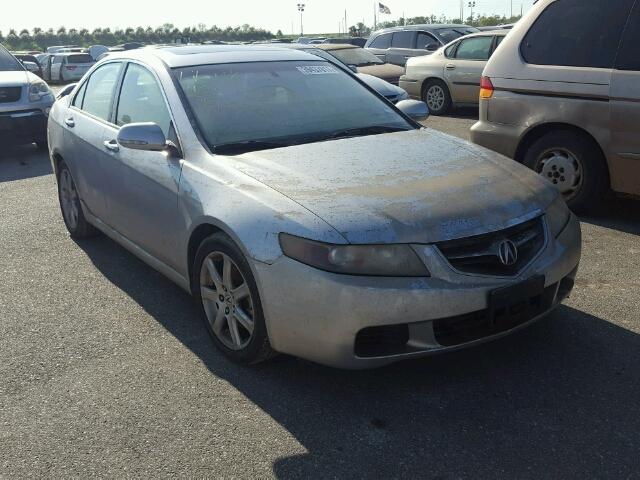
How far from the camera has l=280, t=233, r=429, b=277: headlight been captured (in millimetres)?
2988

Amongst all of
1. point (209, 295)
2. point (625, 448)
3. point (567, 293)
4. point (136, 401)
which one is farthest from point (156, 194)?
point (625, 448)

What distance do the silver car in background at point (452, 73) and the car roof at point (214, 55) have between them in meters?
8.09

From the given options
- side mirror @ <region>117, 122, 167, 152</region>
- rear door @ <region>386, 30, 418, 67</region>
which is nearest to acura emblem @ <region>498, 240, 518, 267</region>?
side mirror @ <region>117, 122, 167, 152</region>

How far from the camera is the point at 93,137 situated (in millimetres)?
4969

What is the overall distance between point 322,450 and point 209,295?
1.14 meters

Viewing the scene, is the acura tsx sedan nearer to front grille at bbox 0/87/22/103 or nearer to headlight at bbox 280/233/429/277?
headlight at bbox 280/233/429/277

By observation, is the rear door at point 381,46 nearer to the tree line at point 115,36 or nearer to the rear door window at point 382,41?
the rear door window at point 382,41

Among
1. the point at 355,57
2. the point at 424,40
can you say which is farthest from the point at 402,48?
the point at 355,57

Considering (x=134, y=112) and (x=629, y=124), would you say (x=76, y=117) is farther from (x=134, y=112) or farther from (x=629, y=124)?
(x=629, y=124)

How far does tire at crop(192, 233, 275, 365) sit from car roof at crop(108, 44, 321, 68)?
1.39 m

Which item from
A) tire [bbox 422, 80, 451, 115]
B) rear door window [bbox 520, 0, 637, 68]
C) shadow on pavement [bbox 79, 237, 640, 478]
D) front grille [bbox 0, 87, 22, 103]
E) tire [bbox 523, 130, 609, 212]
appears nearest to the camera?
shadow on pavement [bbox 79, 237, 640, 478]

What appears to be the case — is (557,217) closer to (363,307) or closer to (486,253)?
(486,253)

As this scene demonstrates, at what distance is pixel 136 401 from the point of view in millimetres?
3311

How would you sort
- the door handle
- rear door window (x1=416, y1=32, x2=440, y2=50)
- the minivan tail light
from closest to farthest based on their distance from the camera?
the door handle → the minivan tail light → rear door window (x1=416, y1=32, x2=440, y2=50)
